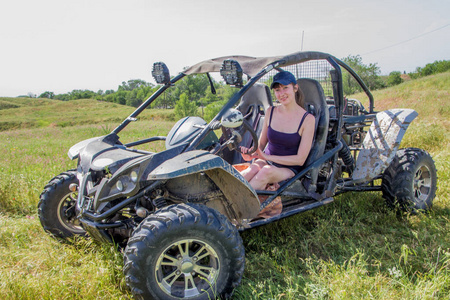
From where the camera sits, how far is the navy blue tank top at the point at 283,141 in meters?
3.70

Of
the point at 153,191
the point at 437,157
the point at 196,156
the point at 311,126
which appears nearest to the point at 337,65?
the point at 311,126

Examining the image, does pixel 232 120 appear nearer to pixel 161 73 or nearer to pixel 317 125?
pixel 317 125

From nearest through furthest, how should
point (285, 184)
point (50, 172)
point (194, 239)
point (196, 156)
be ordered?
point (194, 239)
point (196, 156)
point (285, 184)
point (50, 172)

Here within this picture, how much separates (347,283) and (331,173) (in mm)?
1498

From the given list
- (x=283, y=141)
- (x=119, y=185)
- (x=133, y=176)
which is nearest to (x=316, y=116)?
(x=283, y=141)

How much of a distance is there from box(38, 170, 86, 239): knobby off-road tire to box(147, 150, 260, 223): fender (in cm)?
138

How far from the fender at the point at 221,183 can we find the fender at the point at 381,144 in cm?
173

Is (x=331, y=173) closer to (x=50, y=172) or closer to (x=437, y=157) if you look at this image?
(x=437, y=157)

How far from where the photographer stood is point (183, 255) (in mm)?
2637

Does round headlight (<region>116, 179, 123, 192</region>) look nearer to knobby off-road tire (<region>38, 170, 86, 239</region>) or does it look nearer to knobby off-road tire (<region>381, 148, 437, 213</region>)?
knobby off-road tire (<region>38, 170, 86, 239</region>)

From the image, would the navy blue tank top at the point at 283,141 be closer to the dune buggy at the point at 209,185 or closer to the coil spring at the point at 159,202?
the dune buggy at the point at 209,185

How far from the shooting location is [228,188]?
3.13 meters

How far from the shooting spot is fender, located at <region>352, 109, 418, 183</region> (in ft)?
13.7

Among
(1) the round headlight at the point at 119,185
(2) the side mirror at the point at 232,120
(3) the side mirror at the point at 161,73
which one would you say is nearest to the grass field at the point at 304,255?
(1) the round headlight at the point at 119,185
